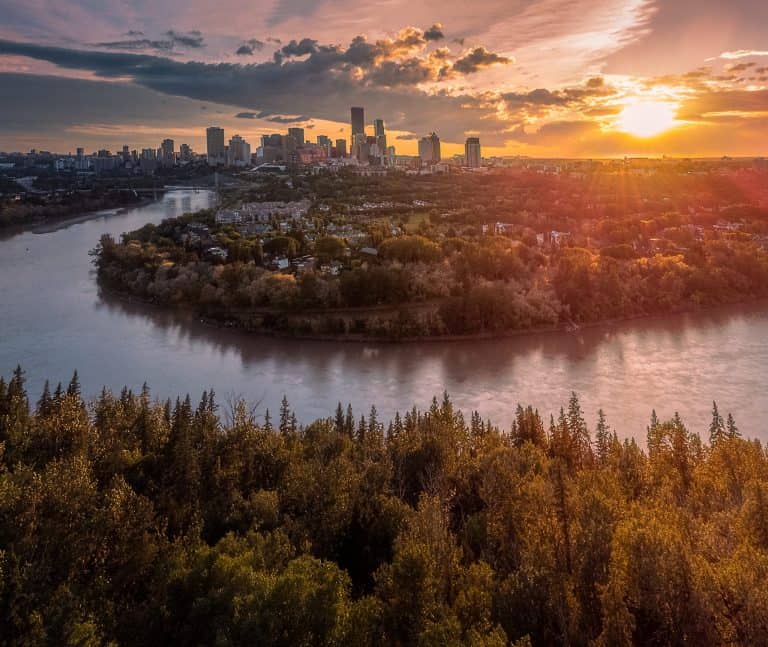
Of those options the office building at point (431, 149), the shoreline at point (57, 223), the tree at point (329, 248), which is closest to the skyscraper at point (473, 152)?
the office building at point (431, 149)

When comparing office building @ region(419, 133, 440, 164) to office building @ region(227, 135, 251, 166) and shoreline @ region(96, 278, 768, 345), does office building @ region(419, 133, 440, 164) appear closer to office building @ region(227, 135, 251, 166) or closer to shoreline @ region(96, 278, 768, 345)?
office building @ region(227, 135, 251, 166)

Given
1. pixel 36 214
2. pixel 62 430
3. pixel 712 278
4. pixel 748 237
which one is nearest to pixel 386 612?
pixel 62 430

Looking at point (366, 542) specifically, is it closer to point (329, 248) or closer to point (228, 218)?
point (329, 248)

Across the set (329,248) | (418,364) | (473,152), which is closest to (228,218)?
(329,248)

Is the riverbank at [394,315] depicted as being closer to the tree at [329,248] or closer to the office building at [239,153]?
the tree at [329,248]

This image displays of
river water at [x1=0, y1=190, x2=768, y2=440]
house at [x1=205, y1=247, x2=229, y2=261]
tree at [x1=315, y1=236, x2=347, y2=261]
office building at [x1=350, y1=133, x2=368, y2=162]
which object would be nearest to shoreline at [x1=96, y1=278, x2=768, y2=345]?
river water at [x1=0, y1=190, x2=768, y2=440]
